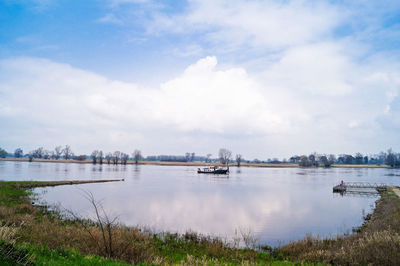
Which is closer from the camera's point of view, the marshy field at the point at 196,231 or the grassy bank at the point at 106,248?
the grassy bank at the point at 106,248

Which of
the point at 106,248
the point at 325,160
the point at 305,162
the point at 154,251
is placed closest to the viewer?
the point at 106,248

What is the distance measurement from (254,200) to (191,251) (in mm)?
21384

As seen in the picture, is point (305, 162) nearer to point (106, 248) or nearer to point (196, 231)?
point (196, 231)

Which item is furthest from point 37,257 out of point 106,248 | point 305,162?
point 305,162

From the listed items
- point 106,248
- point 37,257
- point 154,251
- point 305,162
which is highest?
point 37,257

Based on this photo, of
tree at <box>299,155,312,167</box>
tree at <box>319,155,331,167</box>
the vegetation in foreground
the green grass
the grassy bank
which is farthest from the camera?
tree at <box>299,155,312,167</box>

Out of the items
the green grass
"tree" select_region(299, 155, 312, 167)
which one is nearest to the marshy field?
the green grass

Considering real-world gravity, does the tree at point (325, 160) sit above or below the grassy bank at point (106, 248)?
below

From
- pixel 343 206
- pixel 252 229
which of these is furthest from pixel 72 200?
pixel 343 206

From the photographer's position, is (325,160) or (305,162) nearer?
(305,162)

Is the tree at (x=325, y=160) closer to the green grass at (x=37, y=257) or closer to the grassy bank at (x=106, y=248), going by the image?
the grassy bank at (x=106, y=248)

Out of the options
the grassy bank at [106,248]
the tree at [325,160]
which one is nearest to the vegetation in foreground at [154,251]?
the grassy bank at [106,248]

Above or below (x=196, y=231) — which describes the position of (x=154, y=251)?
above

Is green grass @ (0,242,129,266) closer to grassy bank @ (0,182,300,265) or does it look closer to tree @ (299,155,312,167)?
grassy bank @ (0,182,300,265)
